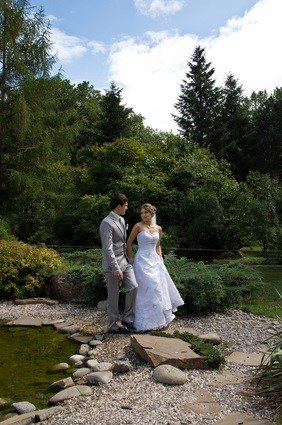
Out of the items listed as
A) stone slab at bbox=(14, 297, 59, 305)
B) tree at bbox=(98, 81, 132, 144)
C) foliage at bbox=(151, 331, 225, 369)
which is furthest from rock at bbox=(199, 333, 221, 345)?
tree at bbox=(98, 81, 132, 144)

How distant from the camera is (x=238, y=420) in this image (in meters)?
3.58

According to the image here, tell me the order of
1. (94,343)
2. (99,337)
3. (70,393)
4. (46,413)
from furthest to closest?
1. (99,337)
2. (94,343)
3. (70,393)
4. (46,413)

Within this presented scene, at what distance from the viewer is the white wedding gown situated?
6277 millimetres

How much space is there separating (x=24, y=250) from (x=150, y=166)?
7.08 meters

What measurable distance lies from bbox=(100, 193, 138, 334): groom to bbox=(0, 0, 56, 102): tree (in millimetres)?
11214

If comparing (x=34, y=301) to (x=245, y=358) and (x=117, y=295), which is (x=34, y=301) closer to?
(x=117, y=295)

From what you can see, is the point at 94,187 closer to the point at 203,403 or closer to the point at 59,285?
the point at 59,285

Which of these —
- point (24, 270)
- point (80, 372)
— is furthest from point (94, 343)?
point (24, 270)

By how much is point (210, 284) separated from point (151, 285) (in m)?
1.37

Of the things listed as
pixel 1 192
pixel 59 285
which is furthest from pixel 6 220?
pixel 59 285

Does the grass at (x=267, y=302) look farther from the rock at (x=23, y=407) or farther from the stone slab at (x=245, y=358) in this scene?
the rock at (x=23, y=407)

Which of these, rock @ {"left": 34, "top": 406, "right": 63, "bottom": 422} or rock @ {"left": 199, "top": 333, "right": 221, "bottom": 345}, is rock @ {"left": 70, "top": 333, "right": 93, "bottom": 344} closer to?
rock @ {"left": 199, "top": 333, "right": 221, "bottom": 345}

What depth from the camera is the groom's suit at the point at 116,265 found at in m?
6.14

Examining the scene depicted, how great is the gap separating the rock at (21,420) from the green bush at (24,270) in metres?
5.24
